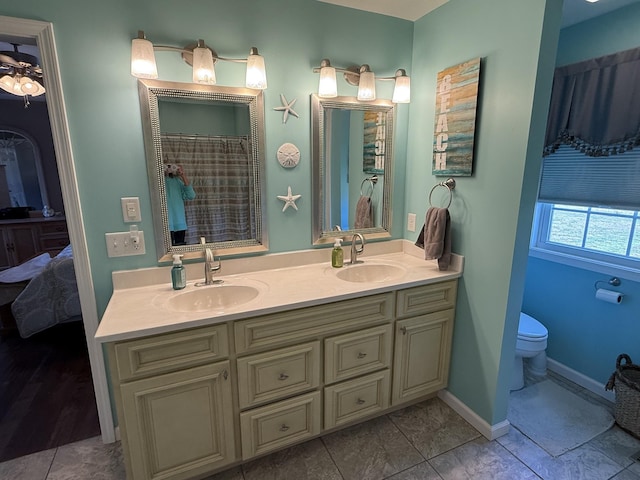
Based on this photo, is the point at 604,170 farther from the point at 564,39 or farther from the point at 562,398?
→ the point at 562,398

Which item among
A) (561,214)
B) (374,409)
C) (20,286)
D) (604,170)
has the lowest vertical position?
(374,409)

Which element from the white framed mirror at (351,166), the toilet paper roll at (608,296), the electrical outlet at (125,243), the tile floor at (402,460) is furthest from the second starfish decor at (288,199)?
the toilet paper roll at (608,296)

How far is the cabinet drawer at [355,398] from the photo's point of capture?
5.56ft

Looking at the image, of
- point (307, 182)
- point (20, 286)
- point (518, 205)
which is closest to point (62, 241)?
point (20, 286)

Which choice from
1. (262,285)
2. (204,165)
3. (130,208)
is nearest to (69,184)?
(130,208)

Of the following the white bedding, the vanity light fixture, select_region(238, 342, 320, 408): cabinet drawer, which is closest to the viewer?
select_region(238, 342, 320, 408): cabinet drawer

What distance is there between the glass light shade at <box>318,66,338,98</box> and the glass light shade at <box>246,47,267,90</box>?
0.32m

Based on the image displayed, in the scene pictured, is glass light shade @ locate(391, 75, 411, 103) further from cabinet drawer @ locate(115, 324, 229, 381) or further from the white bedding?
the white bedding

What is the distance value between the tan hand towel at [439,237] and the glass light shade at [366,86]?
0.74 m

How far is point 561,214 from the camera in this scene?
8.07 ft

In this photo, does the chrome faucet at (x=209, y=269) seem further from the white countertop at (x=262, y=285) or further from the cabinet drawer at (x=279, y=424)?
the cabinet drawer at (x=279, y=424)

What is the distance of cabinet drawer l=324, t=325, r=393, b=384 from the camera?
163 cm

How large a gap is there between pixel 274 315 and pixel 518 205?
123 cm

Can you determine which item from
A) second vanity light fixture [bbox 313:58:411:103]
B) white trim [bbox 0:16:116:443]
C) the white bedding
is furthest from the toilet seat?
the white bedding
